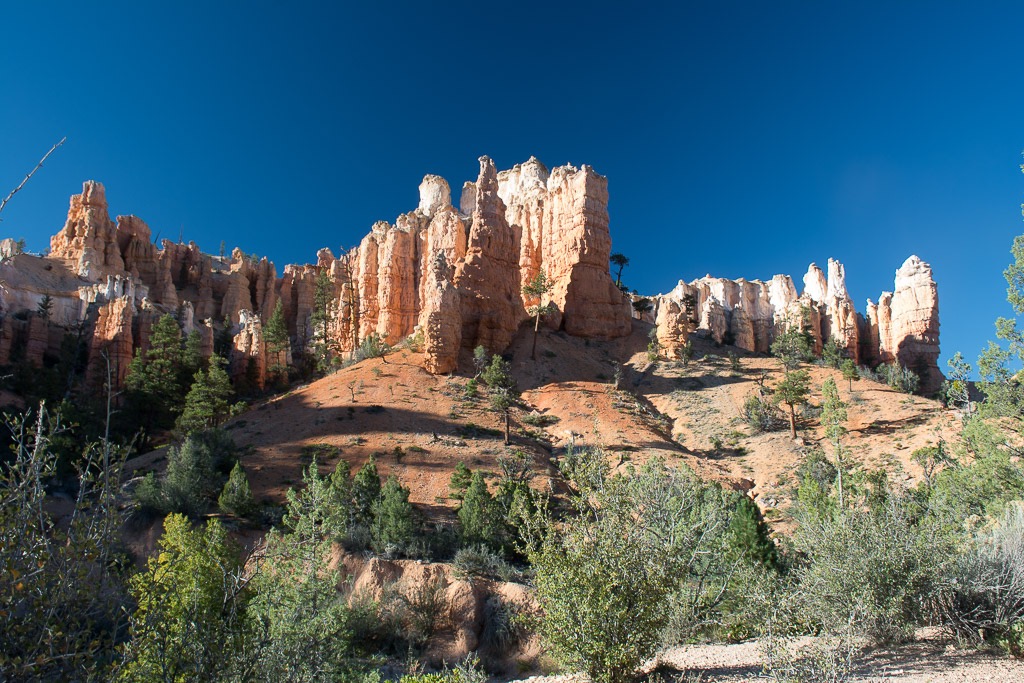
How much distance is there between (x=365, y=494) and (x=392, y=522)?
307cm

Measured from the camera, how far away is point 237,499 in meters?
24.7

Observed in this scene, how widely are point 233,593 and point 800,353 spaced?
54.3m

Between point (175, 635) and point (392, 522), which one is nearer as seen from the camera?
point (175, 635)

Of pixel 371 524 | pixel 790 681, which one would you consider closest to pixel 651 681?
pixel 790 681

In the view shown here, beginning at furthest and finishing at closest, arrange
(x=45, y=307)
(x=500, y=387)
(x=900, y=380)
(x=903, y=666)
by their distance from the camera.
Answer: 1. (x=45, y=307)
2. (x=900, y=380)
3. (x=500, y=387)
4. (x=903, y=666)

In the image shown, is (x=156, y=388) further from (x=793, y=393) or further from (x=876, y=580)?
(x=876, y=580)

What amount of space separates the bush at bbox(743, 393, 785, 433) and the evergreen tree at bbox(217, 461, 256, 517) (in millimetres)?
31253

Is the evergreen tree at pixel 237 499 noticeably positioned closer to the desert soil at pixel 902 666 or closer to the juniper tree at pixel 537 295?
the desert soil at pixel 902 666

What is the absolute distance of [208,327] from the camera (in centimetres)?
6012

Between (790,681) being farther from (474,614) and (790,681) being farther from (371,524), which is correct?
(371,524)

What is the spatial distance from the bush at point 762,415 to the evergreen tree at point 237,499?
103 feet

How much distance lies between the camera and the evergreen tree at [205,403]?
128 ft

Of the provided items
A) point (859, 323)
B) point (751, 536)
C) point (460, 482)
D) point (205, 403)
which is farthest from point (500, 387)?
point (859, 323)

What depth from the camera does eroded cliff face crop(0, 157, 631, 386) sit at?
51219 mm
